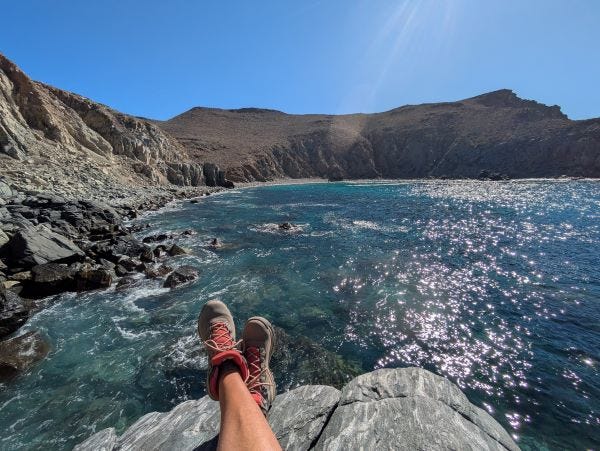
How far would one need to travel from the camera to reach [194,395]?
22.9ft

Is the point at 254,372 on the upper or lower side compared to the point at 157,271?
upper

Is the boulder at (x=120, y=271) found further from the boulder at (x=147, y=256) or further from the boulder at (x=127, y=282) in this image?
the boulder at (x=147, y=256)

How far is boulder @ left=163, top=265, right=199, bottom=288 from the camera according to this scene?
13.3 m

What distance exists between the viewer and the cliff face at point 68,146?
101 ft

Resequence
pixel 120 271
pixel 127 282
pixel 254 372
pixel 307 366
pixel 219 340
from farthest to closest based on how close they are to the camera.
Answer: pixel 120 271 → pixel 127 282 → pixel 307 366 → pixel 219 340 → pixel 254 372

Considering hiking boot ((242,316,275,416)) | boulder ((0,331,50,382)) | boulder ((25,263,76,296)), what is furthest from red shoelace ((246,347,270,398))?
boulder ((25,263,76,296))

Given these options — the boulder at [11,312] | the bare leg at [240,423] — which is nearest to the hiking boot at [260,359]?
the bare leg at [240,423]

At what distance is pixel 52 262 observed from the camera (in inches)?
521

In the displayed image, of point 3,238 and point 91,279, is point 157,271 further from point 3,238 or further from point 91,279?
point 3,238

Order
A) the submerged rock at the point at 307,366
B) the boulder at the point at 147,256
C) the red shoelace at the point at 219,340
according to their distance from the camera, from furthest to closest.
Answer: the boulder at the point at 147,256 < the submerged rock at the point at 307,366 < the red shoelace at the point at 219,340

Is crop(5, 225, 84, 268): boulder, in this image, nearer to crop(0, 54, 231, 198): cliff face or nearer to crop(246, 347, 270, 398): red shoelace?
crop(246, 347, 270, 398): red shoelace

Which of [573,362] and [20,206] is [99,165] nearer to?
[20,206]

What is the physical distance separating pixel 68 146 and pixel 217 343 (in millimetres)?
47029

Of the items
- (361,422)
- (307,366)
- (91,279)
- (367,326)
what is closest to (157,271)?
(91,279)
